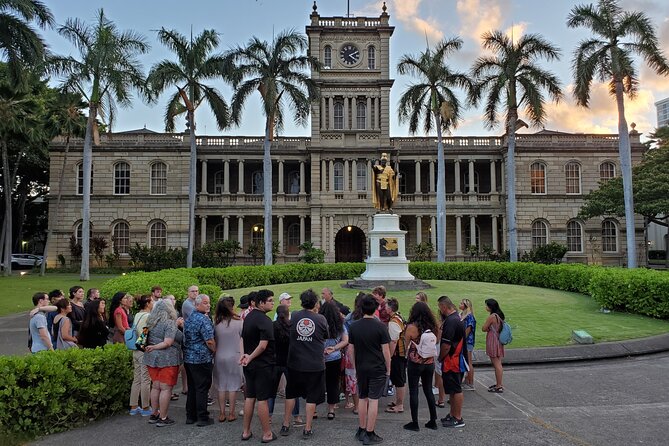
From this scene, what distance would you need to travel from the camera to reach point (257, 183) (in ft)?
122

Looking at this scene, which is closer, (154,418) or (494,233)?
(154,418)

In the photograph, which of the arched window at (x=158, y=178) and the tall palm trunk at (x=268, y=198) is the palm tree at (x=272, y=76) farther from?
the arched window at (x=158, y=178)

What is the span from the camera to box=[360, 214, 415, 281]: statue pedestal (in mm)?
17562

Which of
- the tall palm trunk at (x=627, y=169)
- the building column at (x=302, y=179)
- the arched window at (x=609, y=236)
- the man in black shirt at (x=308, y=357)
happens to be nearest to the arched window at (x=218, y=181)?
the building column at (x=302, y=179)

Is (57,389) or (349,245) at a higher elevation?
(349,245)

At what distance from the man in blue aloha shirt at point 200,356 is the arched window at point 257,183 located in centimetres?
3180

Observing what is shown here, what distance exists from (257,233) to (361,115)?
12.6m

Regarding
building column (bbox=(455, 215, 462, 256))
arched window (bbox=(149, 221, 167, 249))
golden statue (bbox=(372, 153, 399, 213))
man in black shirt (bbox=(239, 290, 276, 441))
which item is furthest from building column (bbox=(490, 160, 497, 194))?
man in black shirt (bbox=(239, 290, 276, 441))

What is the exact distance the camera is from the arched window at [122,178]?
34469 millimetres

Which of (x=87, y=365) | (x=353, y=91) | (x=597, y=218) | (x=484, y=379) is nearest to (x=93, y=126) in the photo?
(x=353, y=91)

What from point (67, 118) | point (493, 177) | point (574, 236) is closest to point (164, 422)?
point (67, 118)

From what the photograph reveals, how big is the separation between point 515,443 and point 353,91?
3195cm

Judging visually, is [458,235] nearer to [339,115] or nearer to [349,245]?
[349,245]

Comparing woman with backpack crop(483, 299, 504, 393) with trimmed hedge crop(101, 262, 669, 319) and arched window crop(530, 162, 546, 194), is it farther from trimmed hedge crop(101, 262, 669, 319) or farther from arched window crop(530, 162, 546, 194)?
arched window crop(530, 162, 546, 194)
